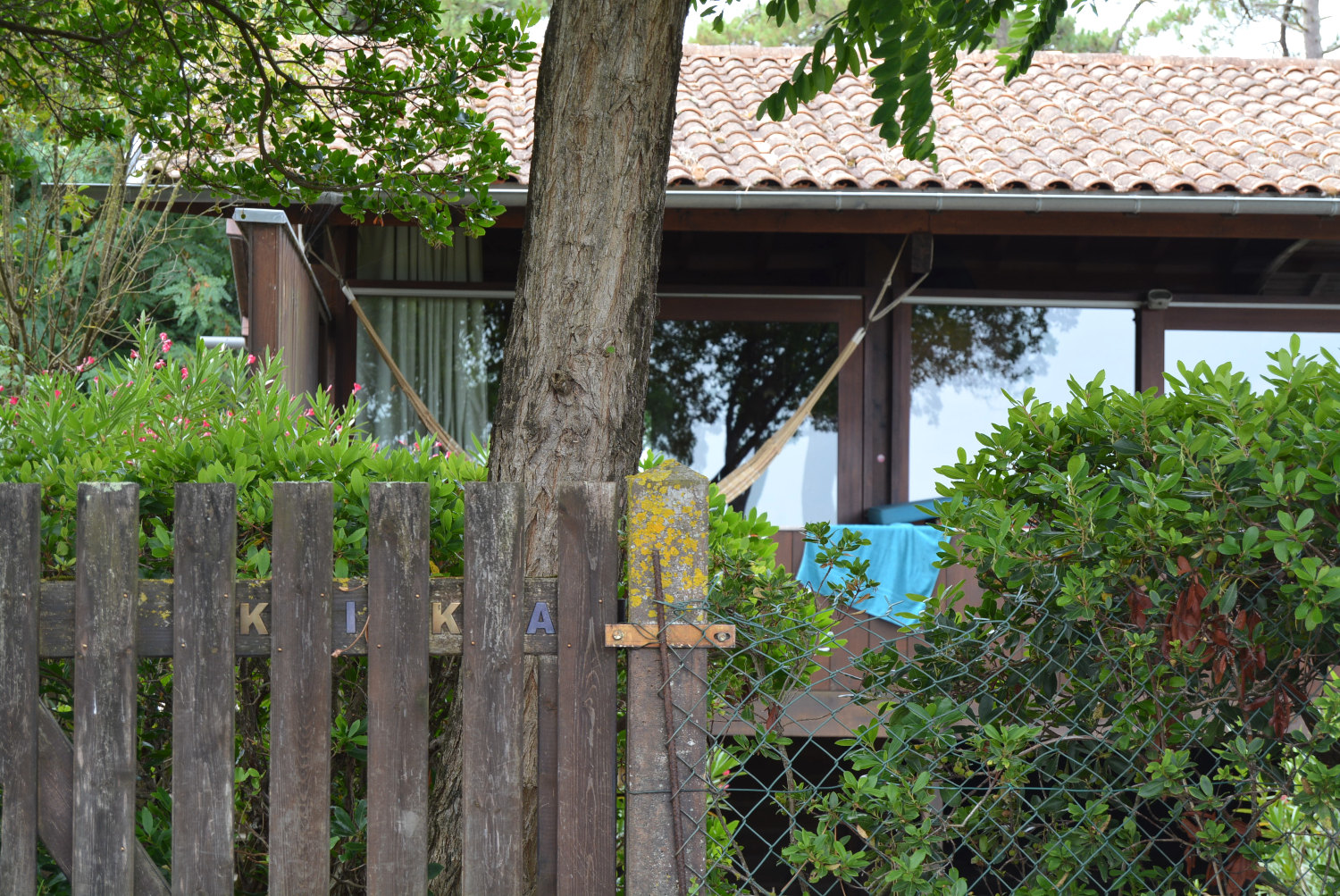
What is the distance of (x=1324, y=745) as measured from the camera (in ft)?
5.49

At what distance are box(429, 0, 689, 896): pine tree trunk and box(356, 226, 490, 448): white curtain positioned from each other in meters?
→ 4.15

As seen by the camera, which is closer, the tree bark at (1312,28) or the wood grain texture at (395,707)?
the wood grain texture at (395,707)

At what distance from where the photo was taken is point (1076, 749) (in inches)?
74.5

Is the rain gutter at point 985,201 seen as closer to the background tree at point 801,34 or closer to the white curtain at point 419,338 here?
the white curtain at point 419,338

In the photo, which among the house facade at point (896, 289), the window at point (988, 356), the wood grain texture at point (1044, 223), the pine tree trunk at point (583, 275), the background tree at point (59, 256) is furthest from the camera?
the background tree at point (59, 256)

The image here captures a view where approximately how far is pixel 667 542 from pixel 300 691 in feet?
2.23

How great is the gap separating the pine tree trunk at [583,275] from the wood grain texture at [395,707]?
34 centimetres

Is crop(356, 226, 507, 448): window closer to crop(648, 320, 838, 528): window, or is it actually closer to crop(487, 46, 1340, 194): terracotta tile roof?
crop(487, 46, 1340, 194): terracotta tile roof

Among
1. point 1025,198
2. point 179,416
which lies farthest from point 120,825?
point 1025,198

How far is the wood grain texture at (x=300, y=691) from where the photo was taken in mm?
1702

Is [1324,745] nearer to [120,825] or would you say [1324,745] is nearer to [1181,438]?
[1181,438]

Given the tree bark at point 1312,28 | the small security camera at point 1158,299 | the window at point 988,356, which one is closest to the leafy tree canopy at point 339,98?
the window at point 988,356

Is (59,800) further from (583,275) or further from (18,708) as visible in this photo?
(583,275)

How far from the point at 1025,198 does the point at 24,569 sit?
504cm
